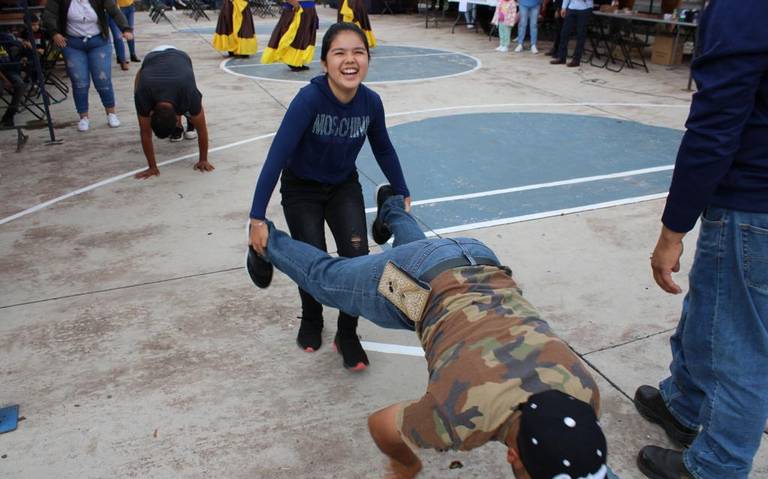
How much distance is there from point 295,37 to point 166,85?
5.42m

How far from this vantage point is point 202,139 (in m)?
5.56

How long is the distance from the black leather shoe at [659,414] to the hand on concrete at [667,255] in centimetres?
73

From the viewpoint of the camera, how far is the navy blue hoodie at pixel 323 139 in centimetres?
265

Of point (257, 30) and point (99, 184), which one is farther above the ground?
point (257, 30)

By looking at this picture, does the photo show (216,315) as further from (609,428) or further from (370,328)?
(609,428)

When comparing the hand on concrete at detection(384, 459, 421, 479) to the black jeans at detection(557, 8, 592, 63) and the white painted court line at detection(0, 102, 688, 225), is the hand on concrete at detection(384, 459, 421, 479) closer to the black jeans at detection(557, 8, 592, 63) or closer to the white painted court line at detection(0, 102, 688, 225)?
the white painted court line at detection(0, 102, 688, 225)

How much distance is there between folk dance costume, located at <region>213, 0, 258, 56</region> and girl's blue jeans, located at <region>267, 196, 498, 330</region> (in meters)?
9.99

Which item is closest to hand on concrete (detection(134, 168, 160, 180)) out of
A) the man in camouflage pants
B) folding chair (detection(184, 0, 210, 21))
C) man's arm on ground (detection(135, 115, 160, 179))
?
man's arm on ground (detection(135, 115, 160, 179))

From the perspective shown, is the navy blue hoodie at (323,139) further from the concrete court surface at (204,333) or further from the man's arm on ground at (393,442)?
the man's arm on ground at (393,442)

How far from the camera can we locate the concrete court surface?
7.96 ft

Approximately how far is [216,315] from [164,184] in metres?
2.44

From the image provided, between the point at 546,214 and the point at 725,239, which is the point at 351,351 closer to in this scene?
the point at 725,239

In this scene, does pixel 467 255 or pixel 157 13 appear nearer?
pixel 467 255

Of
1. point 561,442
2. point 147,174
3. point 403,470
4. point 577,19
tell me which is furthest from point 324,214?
point 577,19
